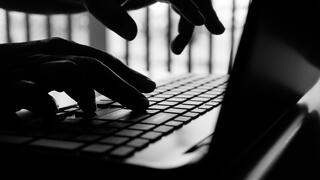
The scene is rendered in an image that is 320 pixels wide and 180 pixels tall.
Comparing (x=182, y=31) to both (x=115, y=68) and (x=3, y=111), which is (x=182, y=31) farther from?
(x=3, y=111)

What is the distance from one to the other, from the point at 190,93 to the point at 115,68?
0.40 ft

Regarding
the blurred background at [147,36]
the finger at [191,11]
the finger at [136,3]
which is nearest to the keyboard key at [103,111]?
the finger at [191,11]

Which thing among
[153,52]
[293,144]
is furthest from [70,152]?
[153,52]

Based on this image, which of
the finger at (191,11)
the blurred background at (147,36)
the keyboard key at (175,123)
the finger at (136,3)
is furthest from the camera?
the blurred background at (147,36)

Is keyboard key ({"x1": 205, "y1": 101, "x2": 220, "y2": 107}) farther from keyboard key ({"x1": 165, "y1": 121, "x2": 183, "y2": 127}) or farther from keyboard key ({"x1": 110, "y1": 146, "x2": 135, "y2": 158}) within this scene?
keyboard key ({"x1": 110, "y1": 146, "x2": 135, "y2": 158})

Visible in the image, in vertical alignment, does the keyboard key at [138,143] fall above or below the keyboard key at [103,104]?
above

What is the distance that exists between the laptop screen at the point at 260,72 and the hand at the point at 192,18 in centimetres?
23

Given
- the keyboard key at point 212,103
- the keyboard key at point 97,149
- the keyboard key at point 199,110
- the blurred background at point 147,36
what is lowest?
the blurred background at point 147,36

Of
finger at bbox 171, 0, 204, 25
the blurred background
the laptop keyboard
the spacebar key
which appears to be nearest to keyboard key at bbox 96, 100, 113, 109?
the laptop keyboard

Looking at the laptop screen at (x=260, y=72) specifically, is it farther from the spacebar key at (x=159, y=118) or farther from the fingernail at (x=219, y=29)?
the fingernail at (x=219, y=29)

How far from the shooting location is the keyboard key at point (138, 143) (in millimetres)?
279

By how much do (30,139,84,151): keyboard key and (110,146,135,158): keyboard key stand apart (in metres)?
0.03

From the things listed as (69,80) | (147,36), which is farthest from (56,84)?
(147,36)

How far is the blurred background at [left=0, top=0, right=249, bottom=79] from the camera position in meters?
2.19
